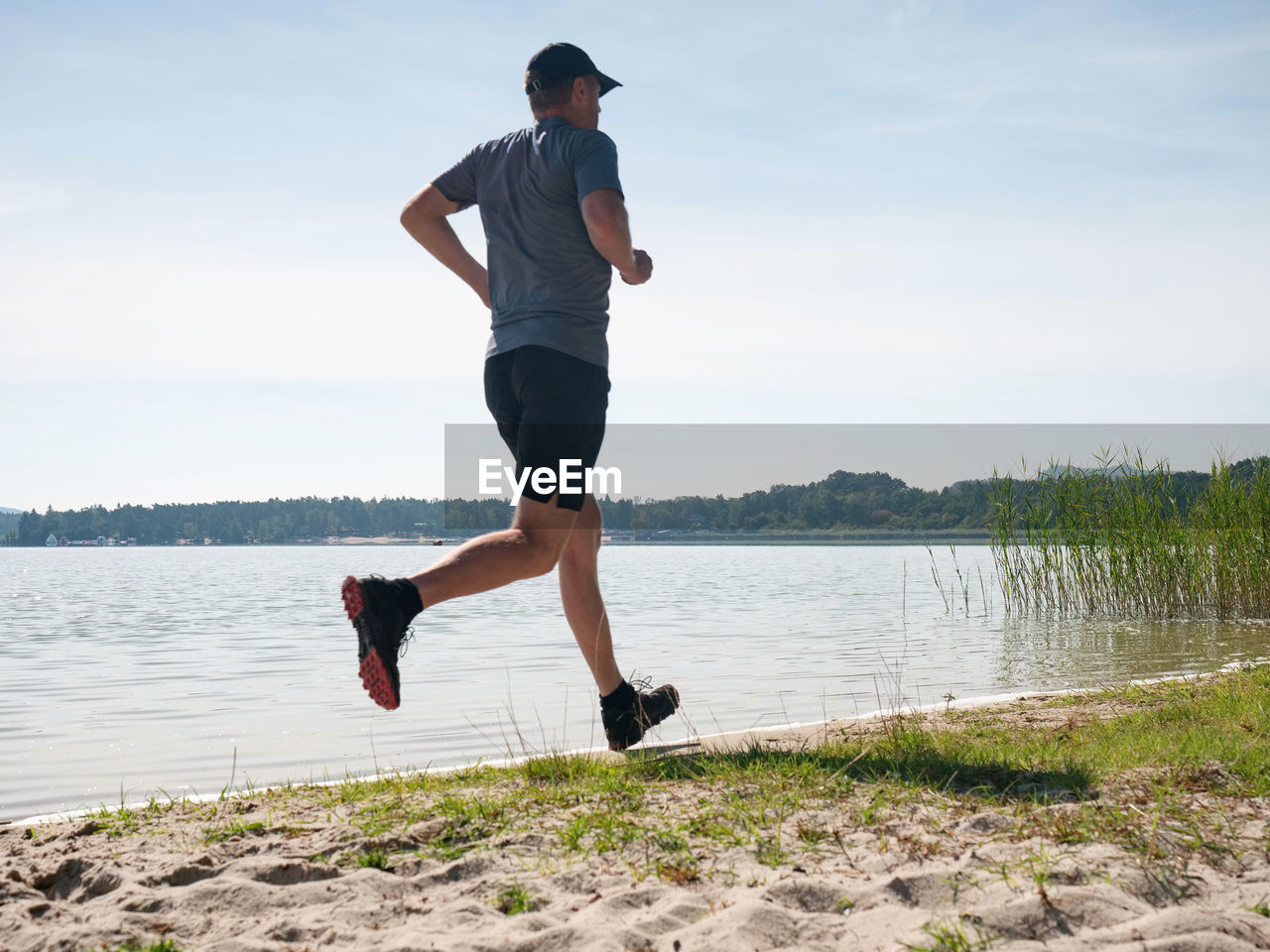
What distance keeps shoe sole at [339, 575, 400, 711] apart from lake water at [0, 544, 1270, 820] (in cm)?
74

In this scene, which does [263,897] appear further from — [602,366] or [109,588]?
[109,588]

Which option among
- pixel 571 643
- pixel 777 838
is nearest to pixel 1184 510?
pixel 571 643

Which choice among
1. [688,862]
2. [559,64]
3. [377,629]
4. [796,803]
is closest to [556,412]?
[377,629]

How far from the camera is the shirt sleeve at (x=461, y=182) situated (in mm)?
3562

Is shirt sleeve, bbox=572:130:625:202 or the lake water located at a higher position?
shirt sleeve, bbox=572:130:625:202

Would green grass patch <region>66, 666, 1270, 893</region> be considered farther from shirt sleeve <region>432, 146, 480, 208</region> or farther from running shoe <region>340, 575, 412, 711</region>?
shirt sleeve <region>432, 146, 480, 208</region>

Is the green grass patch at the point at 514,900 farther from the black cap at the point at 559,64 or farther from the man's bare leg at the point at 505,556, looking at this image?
the black cap at the point at 559,64

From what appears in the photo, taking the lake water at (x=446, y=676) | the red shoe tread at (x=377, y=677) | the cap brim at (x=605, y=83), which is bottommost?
the lake water at (x=446, y=676)

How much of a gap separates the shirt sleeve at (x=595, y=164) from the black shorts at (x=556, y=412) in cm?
53

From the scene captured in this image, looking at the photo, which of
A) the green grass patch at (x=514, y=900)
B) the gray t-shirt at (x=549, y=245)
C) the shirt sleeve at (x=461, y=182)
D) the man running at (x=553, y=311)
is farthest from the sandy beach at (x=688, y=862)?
the shirt sleeve at (x=461, y=182)

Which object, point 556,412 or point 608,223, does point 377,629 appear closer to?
point 556,412

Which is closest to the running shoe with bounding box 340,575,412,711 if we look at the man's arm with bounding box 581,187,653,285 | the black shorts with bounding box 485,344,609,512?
the black shorts with bounding box 485,344,609,512

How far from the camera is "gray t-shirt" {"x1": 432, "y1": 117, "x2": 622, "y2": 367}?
3156 mm

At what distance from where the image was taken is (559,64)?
131 inches
